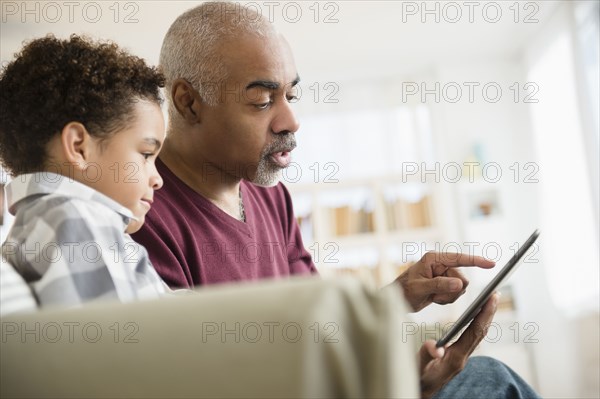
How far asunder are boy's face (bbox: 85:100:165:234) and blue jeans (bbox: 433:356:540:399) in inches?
25.9

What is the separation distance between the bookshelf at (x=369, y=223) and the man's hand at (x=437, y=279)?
14.2ft

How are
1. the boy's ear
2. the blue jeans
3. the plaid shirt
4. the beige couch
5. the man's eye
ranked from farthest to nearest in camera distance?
the man's eye
the blue jeans
the boy's ear
the plaid shirt
the beige couch

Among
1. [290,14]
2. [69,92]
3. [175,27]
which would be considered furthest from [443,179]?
[69,92]

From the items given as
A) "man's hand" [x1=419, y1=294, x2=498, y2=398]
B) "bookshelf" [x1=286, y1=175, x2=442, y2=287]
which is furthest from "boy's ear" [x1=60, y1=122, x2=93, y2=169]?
"bookshelf" [x1=286, y1=175, x2=442, y2=287]

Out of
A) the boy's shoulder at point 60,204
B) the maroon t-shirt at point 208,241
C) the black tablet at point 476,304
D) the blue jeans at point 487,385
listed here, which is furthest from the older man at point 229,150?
the boy's shoulder at point 60,204

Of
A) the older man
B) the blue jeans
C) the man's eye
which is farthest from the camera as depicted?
the man's eye

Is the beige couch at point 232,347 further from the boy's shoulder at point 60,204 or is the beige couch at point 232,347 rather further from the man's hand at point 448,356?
the man's hand at point 448,356

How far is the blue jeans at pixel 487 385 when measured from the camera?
117cm

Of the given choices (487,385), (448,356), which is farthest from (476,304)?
(487,385)

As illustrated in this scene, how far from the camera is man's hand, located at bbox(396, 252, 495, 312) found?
1.30 m

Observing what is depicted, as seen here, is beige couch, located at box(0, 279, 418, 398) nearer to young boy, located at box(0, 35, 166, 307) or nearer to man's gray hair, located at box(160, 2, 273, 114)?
young boy, located at box(0, 35, 166, 307)

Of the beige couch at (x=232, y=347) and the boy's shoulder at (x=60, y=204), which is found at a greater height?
the boy's shoulder at (x=60, y=204)

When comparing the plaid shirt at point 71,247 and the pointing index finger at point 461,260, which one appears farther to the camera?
the pointing index finger at point 461,260

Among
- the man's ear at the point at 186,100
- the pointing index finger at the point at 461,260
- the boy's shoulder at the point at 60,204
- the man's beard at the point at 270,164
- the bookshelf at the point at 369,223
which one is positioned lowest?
the bookshelf at the point at 369,223
